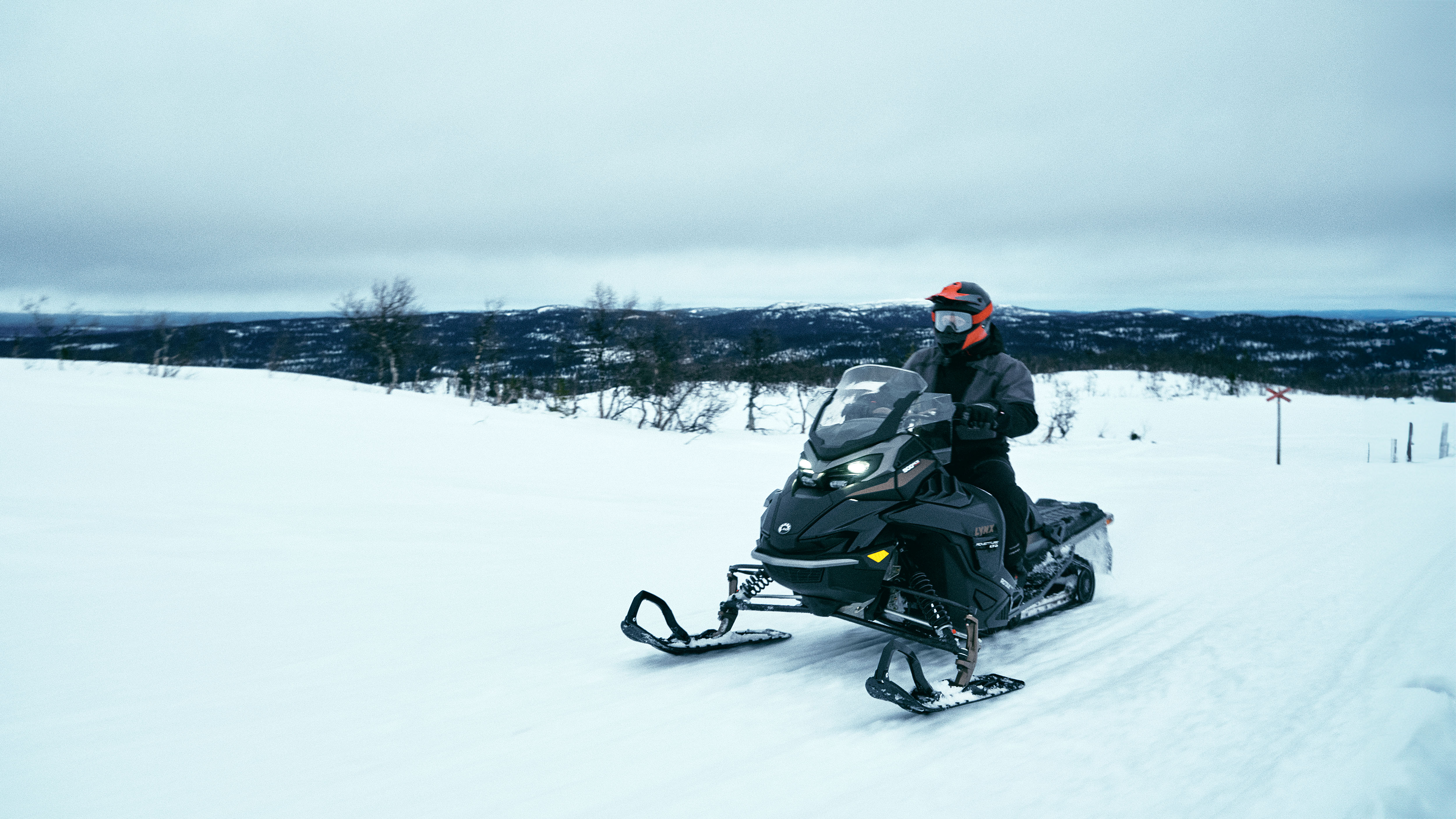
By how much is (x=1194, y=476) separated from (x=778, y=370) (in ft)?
69.4

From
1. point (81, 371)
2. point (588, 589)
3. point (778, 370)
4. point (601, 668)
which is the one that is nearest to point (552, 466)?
point (588, 589)

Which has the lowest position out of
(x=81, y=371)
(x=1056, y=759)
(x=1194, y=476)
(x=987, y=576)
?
(x=1194, y=476)

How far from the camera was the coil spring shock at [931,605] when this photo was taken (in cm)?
354

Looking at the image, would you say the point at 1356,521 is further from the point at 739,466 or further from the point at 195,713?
the point at 195,713

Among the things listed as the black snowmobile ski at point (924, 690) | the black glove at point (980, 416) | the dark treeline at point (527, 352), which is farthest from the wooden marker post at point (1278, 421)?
the black snowmobile ski at point (924, 690)

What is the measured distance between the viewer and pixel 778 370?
32.5 metres

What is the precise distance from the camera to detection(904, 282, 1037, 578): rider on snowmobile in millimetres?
4117

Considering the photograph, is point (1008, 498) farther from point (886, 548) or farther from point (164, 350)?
point (164, 350)

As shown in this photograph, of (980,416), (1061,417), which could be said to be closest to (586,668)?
(980,416)

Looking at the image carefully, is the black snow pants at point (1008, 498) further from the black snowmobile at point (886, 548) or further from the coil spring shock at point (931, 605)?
the coil spring shock at point (931, 605)

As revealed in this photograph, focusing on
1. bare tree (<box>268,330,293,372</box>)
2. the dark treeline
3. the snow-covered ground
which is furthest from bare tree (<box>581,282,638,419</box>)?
the snow-covered ground

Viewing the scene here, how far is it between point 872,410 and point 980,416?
56 cm

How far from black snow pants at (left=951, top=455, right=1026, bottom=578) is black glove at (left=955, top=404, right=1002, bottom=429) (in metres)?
0.42

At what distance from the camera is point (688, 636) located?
13.1ft
